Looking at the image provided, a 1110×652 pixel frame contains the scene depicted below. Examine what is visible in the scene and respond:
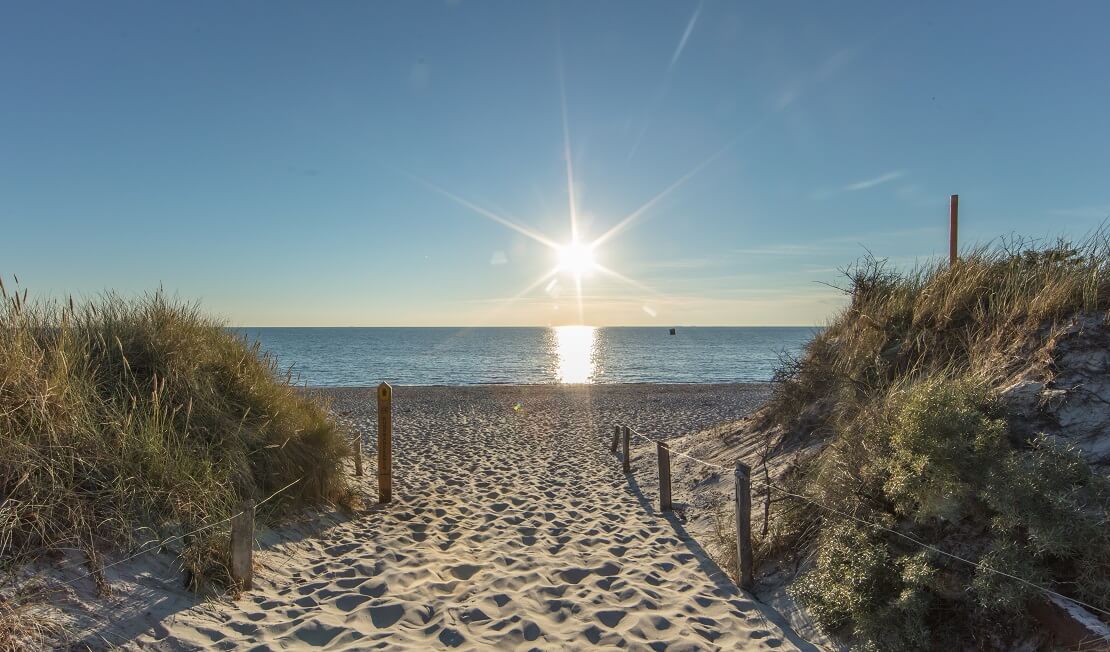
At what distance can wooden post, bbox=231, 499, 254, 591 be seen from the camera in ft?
14.3

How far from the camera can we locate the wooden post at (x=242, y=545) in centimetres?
437

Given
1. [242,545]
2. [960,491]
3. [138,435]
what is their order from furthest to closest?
[138,435] < [242,545] < [960,491]

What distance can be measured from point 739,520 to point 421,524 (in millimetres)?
3780

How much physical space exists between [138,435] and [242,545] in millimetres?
1356

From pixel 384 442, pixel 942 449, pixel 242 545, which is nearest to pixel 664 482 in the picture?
pixel 384 442

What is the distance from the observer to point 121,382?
17.4 ft

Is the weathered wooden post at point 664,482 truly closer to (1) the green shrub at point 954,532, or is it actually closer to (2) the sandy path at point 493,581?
(2) the sandy path at point 493,581

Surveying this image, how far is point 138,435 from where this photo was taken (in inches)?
186

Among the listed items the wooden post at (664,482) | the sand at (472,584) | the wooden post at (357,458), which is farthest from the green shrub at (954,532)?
the wooden post at (357,458)

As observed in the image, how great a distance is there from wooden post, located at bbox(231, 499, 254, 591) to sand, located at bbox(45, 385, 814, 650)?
0.15 m

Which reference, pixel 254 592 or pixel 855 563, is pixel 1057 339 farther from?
pixel 254 592

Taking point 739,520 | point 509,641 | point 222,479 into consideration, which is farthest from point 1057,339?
point 222,479

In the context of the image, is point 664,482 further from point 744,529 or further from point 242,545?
point 242,545

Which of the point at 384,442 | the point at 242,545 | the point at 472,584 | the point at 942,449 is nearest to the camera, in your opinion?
the point at 942,449
